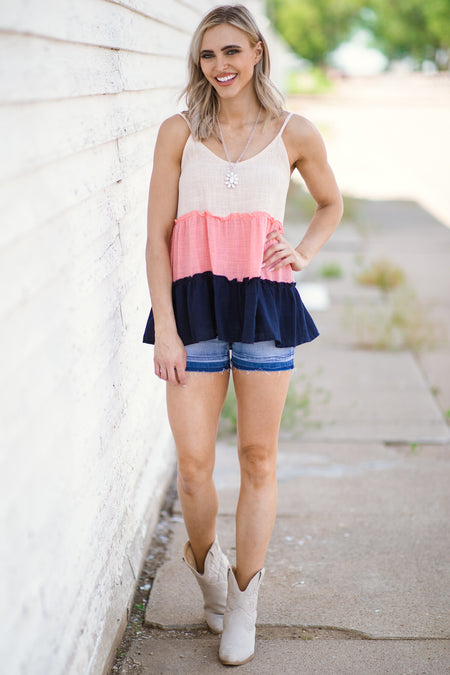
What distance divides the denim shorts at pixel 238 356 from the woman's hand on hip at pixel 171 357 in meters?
0.05

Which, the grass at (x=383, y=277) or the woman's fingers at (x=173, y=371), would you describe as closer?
the woman's fingers at (x=173, y=371)

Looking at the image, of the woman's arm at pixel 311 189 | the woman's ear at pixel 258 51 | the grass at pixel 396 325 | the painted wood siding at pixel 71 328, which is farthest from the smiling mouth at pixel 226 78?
the grass at pixel 396 325

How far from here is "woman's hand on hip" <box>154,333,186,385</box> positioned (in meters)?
2.36

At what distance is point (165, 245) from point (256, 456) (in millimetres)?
751

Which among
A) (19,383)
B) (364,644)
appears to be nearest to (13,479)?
(19,383)

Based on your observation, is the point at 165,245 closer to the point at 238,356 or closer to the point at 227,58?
the point at 238,356

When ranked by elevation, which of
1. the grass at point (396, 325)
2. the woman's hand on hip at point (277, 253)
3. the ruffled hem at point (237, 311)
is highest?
Result: the woman's hand on hip at point (277, 253)

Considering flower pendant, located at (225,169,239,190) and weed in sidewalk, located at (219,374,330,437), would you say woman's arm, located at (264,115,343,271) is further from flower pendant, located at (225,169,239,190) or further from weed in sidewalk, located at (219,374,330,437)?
weed in sidewalk, located at (219,374,330,437)

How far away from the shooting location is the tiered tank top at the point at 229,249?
2.32 metres

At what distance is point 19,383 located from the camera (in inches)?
64.2

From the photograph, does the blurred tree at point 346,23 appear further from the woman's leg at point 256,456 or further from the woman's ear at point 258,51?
the woman's leg at point 256,456

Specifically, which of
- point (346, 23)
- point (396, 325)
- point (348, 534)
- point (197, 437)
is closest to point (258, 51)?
point (197, 437)

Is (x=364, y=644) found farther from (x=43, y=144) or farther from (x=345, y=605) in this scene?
(x=43, y=144)

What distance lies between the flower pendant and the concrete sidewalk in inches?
62.6
